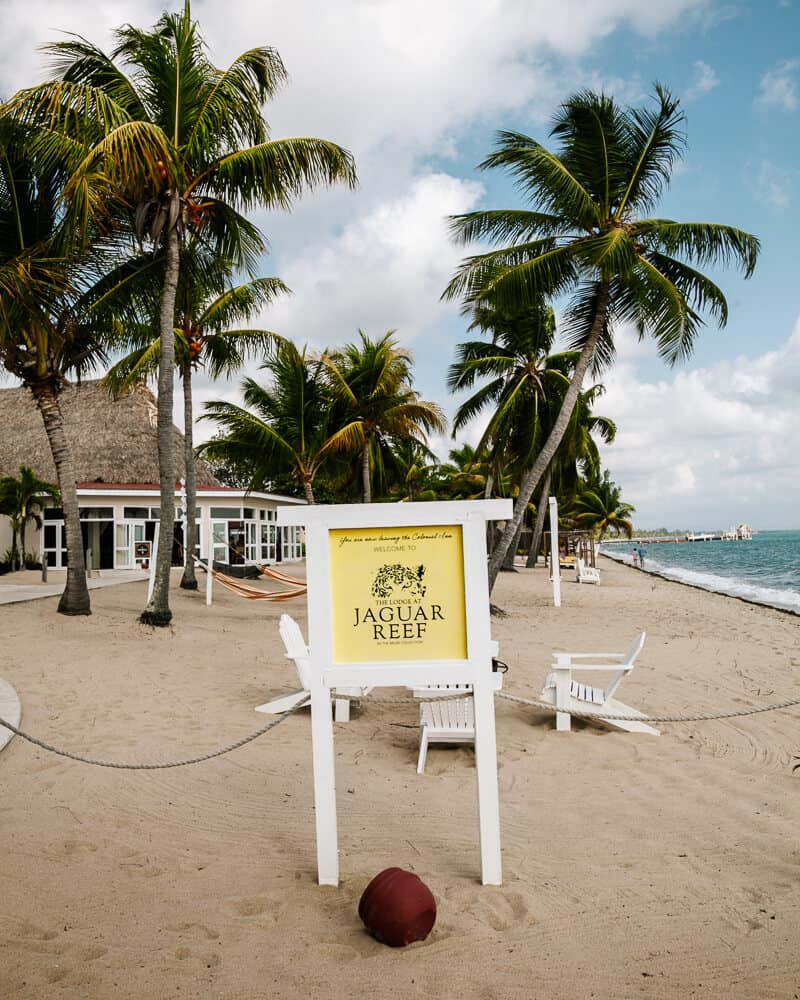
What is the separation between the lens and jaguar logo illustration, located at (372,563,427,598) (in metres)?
3.38

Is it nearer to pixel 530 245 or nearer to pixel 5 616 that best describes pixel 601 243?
pixel 530 245

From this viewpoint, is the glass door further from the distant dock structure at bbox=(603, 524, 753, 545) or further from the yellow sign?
the distant dock structure at bbox=(603, 524, 753, 545)

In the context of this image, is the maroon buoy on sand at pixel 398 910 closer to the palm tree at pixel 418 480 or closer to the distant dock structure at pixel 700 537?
the palm tree at pixel 418 480

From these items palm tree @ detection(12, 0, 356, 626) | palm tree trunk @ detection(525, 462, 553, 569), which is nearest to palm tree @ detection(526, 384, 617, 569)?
palm tree trunk @ detection(525, 462, 553, 569)

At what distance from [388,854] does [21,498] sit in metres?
20.1

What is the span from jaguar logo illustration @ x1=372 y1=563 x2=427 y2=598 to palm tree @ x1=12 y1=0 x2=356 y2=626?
25.9ft

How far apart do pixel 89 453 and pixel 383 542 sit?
83.4 ft

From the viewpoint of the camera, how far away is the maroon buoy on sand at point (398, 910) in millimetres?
2729

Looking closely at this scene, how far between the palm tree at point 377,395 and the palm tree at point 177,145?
8309 millimetres

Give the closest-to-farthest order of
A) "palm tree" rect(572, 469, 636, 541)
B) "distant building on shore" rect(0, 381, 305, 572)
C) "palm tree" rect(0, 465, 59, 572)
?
"palm tree" rect(0, 465, 59, 572), "distant building on shore" rect(0, 381, 305, 572), "palm tree" rect(572, 469, 636, 541)

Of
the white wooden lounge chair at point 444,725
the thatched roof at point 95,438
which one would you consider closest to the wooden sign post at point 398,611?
the white wooden lounge chair at point 444,725

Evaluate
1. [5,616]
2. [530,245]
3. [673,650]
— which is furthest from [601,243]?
[5,616]

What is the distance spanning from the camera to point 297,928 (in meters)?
2.88

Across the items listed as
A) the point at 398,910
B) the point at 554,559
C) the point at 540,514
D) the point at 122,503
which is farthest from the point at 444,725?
the point at 540,514
